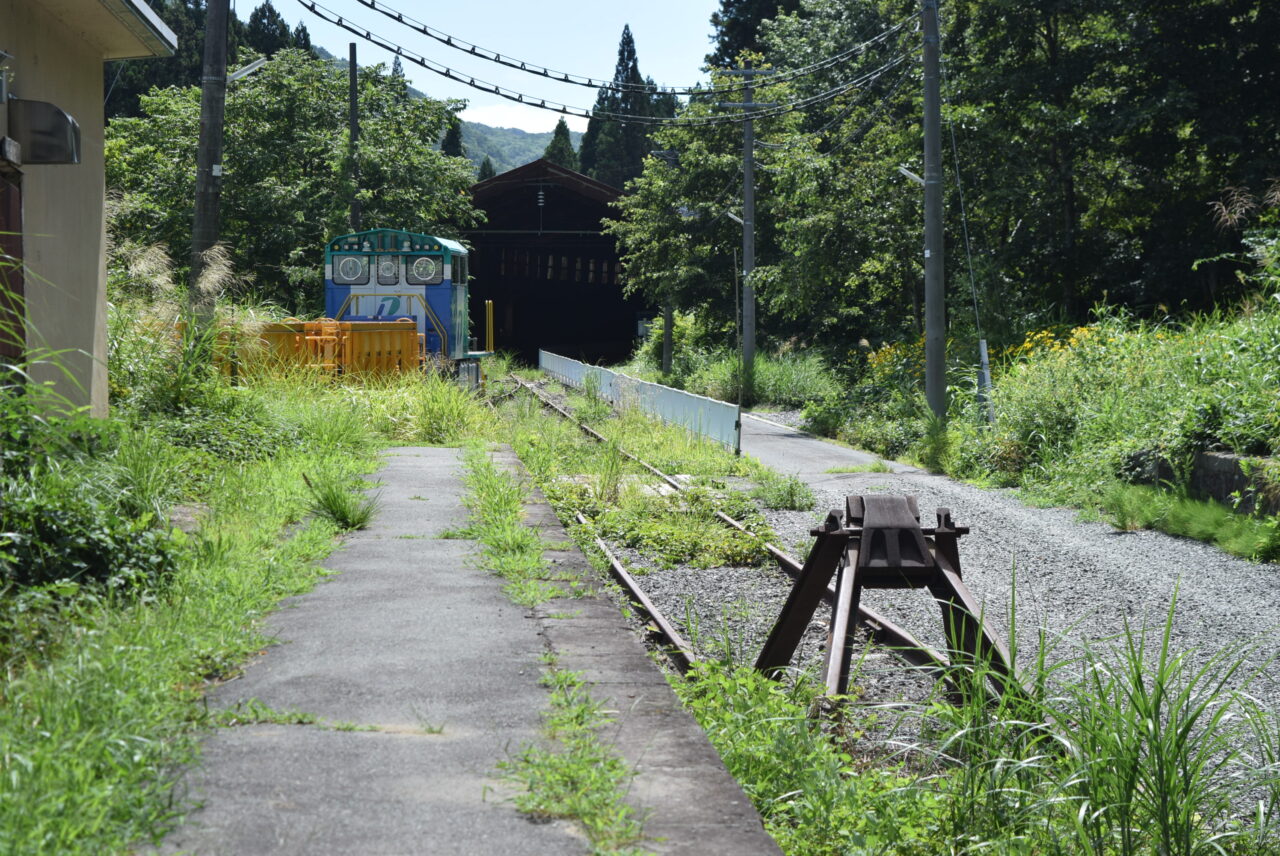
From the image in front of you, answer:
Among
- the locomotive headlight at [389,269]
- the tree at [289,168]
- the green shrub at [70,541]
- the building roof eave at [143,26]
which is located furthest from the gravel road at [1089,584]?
the tree at [289,168]

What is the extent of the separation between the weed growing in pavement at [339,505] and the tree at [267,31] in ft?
209

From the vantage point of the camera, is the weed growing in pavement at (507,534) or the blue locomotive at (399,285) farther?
the blue locomotive at (399,285)

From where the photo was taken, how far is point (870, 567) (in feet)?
19.4

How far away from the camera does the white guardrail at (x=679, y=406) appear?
695 inches

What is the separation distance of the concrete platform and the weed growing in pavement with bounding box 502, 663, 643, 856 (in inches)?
2.3

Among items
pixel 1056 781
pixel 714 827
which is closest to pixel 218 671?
pixel 714 827

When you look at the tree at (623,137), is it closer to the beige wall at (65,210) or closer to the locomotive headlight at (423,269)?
the locomotive headlight at (423,269)

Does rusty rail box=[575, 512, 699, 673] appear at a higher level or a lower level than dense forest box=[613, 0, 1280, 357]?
lower

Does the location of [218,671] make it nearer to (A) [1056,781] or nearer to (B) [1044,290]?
(A) [1056,781]

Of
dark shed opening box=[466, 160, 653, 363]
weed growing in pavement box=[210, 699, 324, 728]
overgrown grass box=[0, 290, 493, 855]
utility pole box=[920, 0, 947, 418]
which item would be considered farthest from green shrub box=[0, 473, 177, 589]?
dark shed opening box=[466, 160, 653, 363]

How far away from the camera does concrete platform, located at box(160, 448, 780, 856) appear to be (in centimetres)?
369

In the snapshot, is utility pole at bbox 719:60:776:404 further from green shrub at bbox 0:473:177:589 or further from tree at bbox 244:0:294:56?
tree at bbox 244:0:294:56

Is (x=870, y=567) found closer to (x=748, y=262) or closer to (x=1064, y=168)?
(x=1064, y=168)

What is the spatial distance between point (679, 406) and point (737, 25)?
166 feet
